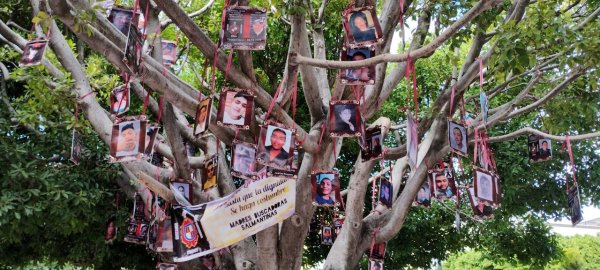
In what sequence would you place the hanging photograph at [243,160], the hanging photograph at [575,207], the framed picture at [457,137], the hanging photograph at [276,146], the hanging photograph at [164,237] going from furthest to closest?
the hanging photograph at [575,207]
the hanging photograph at [164,237]
the framed picture at [457,137]
the hanging photograph at [243,160]
the hanging photograph at [276,146]

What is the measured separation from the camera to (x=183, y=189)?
192 inches

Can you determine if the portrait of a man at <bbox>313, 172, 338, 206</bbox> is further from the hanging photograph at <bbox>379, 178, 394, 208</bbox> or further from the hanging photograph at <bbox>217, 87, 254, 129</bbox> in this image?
the hanging photograph at <bbox>217, 87, 254, 129</bbox>

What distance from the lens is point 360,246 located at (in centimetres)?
523

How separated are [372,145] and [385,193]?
530 mm

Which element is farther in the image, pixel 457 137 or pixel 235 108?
pixel 457 137

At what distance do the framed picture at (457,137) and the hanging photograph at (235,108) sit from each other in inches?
62.2

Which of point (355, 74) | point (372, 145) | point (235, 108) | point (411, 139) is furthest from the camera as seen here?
point (372, 145)

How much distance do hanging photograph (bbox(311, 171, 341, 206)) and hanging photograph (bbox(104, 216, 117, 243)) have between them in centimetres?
252

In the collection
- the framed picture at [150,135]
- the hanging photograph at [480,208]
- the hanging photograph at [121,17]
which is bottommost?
the hanging photograph at [480,208]

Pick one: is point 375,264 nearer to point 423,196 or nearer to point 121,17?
point 423,196

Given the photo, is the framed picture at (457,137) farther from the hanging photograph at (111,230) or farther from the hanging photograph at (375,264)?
the hanging photograph at (111,230)

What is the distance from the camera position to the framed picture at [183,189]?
190 inches

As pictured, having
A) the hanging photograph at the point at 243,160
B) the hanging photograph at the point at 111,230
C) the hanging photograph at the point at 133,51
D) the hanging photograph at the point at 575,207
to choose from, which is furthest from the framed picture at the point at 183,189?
the hanging photograph at the point at 575,207

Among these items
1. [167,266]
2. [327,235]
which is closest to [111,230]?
[167,266]
